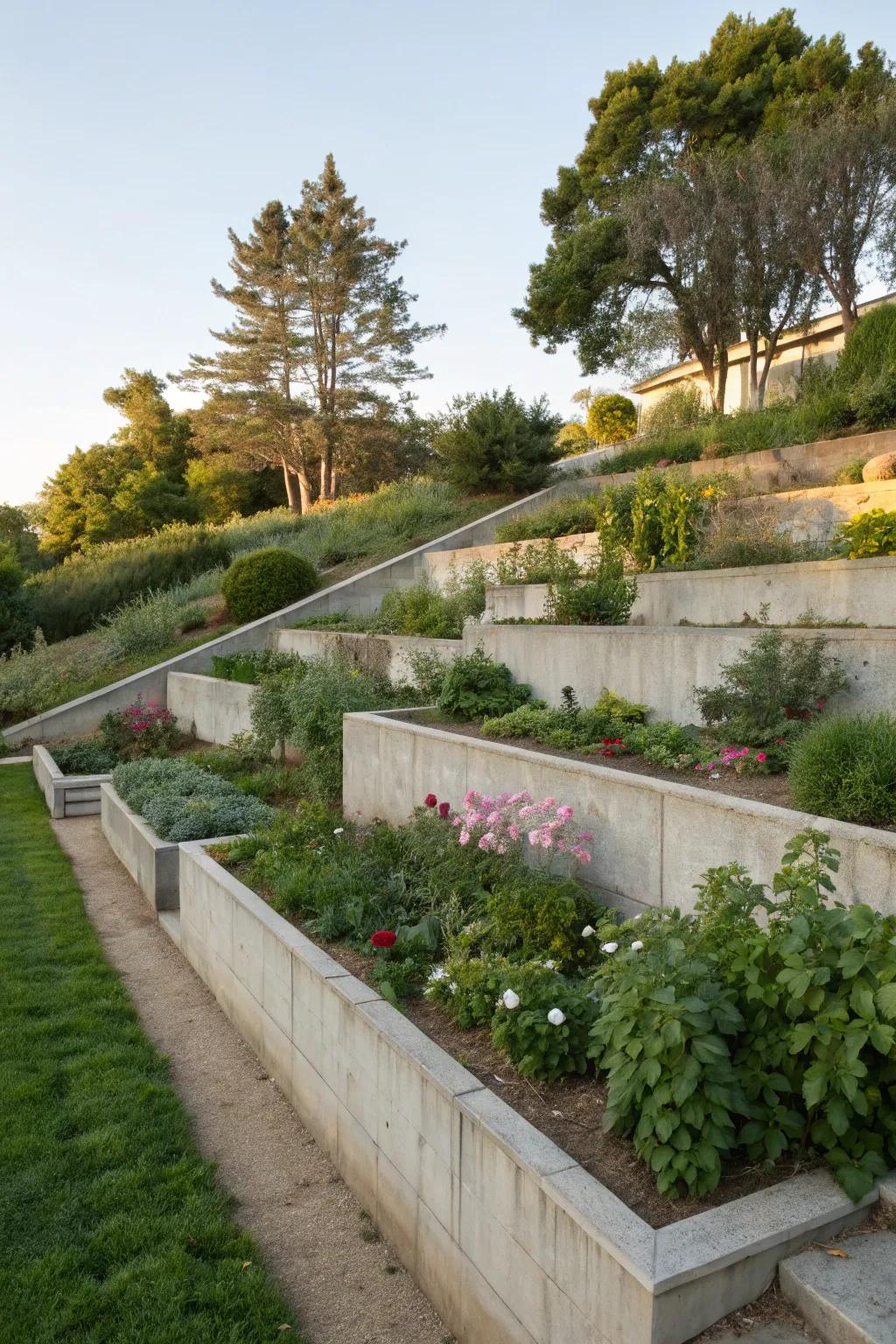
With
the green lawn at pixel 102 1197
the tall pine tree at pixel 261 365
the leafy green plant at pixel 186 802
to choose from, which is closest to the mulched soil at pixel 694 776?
the leafy green plant at pixel 186 802

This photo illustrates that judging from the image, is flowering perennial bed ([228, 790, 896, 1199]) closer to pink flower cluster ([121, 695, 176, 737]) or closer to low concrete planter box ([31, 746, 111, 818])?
low concrete planter box ([31, 746, 111, 818])

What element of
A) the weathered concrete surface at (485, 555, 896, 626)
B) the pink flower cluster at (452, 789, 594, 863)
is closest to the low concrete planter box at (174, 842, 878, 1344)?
the pink flower cluster at (452, 789, 594, 863)

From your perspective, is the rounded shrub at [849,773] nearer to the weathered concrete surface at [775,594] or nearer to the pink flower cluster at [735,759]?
the pink flower cluster at [735,759]

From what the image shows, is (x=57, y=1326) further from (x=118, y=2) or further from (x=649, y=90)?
(x=649, y=90)

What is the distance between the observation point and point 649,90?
69.2ft

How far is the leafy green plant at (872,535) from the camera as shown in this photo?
5355 millimetres

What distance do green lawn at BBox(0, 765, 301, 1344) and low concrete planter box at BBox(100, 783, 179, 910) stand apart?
1081 millimetres

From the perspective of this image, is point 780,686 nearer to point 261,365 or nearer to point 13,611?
point 13,611

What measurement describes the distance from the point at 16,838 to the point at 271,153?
7185mm

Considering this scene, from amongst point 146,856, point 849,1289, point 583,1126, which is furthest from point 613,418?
point 849,1289

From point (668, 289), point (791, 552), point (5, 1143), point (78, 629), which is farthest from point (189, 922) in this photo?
point (668, 289)

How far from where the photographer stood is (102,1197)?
284cm

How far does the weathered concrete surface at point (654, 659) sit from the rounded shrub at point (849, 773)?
0.63 metres

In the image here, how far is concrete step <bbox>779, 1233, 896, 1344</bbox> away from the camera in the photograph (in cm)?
168
